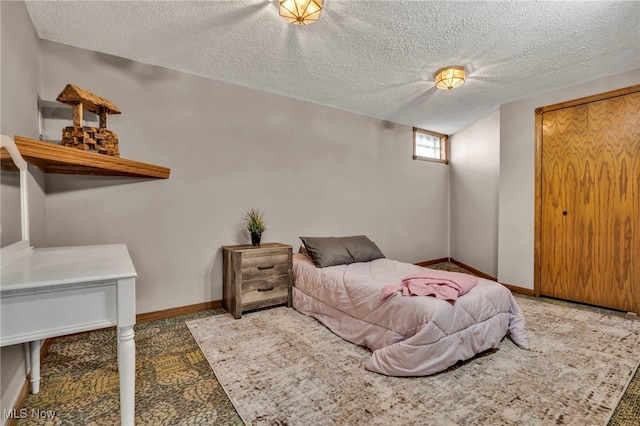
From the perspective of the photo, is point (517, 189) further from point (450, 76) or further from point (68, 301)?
point (68, 301)

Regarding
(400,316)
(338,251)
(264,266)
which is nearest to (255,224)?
(264,266)

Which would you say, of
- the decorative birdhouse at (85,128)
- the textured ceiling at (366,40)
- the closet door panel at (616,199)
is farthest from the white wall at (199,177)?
the closet door panel at (616,199)

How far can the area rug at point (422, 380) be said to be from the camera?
150cm

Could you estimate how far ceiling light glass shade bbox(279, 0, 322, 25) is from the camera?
1887 millimetres

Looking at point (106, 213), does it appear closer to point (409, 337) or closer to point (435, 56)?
point (409, 337)

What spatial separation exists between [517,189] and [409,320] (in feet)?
9.30

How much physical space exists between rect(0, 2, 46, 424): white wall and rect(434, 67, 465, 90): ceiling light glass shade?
322cm

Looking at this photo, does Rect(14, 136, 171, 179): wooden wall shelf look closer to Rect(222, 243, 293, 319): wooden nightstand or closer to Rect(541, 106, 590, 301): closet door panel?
Rect(222, 243, 293, 319): wooden nightstand

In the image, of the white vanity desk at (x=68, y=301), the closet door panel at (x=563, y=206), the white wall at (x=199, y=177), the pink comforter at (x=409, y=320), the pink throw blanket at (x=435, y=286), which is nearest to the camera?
the white vanity desk at (x=68, y=301)

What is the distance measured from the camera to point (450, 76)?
287 cm

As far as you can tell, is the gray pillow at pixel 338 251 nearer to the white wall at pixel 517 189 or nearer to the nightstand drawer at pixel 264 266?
the nightstand drawer at pixel 264 266

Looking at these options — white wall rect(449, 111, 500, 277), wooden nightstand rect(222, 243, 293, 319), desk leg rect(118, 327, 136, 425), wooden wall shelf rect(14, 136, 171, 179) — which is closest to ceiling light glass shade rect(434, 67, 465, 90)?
white wall rect(449, 111, 500, 277)

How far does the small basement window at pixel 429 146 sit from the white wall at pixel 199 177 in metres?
1.01

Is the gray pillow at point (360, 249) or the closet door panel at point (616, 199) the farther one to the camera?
the gray pillow at point (360, 249)
